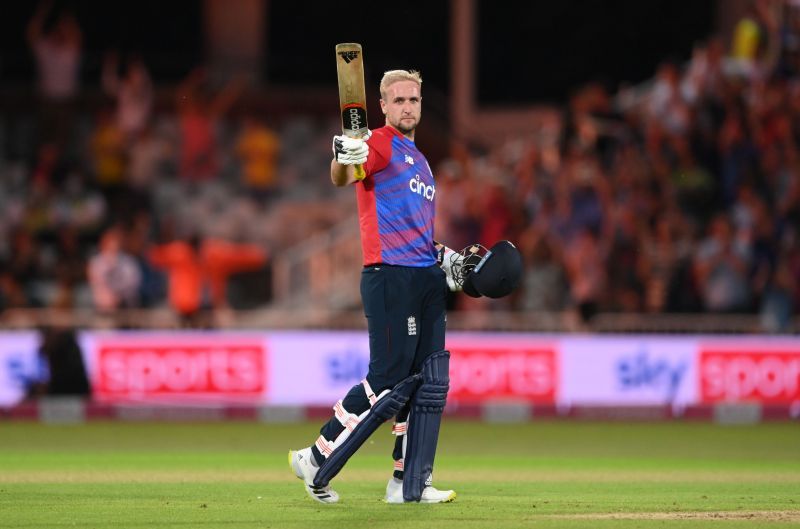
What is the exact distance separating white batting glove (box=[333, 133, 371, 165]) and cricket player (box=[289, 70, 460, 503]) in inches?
6.5

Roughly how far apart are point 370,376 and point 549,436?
25.1 ft

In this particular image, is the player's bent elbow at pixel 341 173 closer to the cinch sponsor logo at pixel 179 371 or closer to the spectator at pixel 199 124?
the cinch sponsor logo at pixel 179 371

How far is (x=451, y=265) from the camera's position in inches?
367

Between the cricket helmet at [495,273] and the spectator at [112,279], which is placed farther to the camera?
the spectator at [112,279]

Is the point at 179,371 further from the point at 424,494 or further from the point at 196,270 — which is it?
the point at 424,494

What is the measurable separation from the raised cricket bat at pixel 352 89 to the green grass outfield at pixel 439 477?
214 centimetres

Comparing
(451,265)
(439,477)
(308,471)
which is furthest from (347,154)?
(439,477)

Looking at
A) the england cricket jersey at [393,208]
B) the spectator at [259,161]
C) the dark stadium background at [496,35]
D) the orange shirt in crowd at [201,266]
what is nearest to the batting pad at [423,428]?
the england cricket jersey at [393,208]

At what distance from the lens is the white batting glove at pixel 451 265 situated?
9297 mm

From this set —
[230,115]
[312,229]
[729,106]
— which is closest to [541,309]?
[729,106]

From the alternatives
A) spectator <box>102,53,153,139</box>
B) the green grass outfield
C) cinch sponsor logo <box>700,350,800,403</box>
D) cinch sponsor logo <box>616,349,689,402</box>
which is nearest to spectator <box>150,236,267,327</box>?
the green grass outfield

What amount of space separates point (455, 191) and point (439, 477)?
10.3 meters

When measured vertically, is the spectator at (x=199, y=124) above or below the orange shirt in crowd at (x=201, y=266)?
above

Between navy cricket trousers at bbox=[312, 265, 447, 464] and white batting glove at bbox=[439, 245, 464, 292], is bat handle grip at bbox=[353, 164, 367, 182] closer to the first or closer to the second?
navy cricket trousers at bbox=[312, 265, 447, 464]
